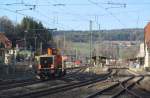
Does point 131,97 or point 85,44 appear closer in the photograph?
point 131,97

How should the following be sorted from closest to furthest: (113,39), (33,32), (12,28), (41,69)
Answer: (41,69) < (33,32) < (12,28) < (113,39)

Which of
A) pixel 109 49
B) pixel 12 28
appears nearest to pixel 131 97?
pixel 12 28

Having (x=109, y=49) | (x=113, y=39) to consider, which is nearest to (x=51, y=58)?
(x=113, y=39)

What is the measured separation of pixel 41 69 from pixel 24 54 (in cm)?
6466

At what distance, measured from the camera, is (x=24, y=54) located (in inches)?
4400

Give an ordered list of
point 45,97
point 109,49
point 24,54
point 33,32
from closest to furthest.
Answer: point 45,97
point 24,54
point 33,32
point 109,49

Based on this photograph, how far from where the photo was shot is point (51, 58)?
47.9 metres

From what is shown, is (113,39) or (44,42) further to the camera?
(113,39)

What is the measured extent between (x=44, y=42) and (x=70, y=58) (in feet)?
47.9

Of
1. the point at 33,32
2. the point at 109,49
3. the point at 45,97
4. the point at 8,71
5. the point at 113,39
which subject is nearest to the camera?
the point at 45,97

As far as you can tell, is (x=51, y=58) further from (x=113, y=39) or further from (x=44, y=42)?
(x=113, y=39)

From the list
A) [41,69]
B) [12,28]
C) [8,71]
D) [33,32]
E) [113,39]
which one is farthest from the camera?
[113,39]

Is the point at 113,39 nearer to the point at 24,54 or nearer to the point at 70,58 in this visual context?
the point at 70,58

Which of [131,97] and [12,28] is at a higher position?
[12,28]
